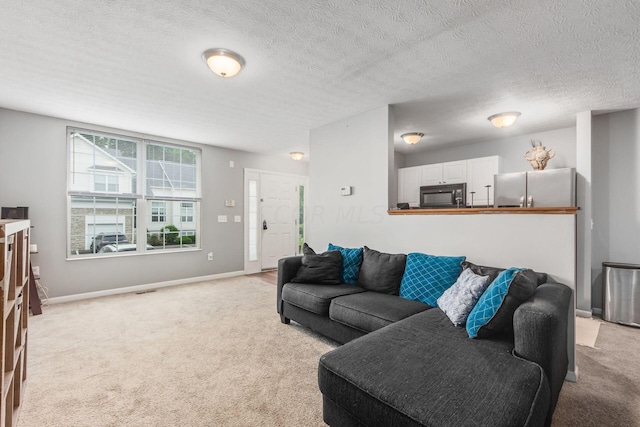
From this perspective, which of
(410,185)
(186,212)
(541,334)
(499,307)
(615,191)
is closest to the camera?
(541,334)

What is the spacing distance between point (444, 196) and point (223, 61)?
382 cm

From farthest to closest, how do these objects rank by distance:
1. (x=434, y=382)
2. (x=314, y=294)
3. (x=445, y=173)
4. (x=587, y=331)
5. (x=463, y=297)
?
(x=445, y=173), (x=587, y=331), (x=314, y=294), (x=463, y=297), (x=434, y=382)

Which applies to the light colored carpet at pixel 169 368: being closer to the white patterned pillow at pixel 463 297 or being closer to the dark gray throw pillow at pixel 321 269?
the dark gray throw pillow at pixel 321 269

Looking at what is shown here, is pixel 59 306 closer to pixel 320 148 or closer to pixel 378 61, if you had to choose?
pixel 320 148

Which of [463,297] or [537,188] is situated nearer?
[463,297]

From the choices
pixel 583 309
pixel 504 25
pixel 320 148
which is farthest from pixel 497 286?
pixel 320 148

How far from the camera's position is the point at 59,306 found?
3689mm

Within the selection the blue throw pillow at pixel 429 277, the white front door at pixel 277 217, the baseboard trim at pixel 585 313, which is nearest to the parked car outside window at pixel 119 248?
the white front door at pixel 277 217

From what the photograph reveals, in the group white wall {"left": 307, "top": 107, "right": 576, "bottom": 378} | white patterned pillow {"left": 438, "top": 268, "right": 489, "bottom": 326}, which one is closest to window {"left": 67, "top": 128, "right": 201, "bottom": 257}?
white wall {"left": 307, "top": 107, "right": 576, "bottom": 378}

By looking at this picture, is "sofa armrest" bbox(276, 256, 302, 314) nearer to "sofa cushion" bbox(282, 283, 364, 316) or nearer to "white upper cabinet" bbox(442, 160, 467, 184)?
"sofa cushion" bbox(282, 283, 364, 316)

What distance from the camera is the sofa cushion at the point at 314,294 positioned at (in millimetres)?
2592

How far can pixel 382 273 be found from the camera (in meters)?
2.78

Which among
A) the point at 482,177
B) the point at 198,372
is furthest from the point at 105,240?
the point at 482,177

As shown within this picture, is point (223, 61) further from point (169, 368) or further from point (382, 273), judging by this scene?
point (169, 368)
